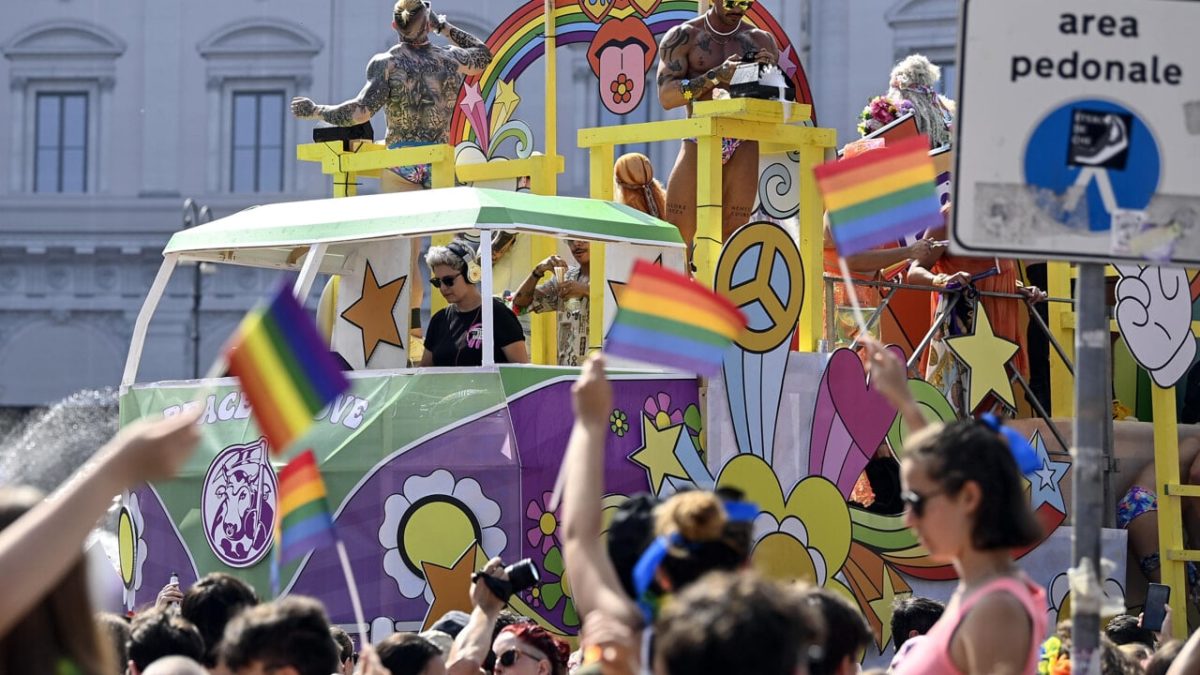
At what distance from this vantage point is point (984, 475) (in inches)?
162

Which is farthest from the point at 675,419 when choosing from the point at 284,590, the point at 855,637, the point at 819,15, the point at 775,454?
the point at 819,15

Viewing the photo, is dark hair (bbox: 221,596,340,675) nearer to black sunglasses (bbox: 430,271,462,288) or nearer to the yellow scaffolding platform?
A: black sunglasses (bbox: 430,271,462,288)

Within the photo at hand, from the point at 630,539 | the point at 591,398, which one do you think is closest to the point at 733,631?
the point at 630,539

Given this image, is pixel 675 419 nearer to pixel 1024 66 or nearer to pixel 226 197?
pixel 1024 66

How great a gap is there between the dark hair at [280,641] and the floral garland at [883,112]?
8.42 m

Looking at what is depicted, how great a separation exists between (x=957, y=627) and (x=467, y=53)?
9045 millimetres

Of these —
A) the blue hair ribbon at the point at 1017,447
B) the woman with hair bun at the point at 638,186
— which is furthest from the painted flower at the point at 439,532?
the blue hair ribbon at the point at 1017,447

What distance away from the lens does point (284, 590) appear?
941 centimetres

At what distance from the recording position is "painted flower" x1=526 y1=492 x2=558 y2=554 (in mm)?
9148

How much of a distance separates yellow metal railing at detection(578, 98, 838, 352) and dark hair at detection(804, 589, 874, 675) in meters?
5.44

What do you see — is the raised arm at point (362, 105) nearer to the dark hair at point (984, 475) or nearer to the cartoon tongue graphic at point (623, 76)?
the cartoon tongue graphic at point (623, 76)

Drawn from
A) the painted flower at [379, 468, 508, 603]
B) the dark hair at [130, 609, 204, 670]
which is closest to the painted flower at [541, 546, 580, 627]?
the painted flower at [379, 468, 508, 603]

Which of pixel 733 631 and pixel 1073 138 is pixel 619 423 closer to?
pixel 1073 138

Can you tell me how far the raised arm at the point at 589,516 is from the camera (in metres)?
3.82
